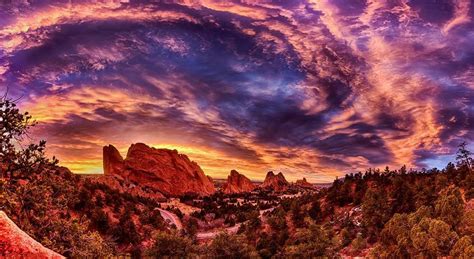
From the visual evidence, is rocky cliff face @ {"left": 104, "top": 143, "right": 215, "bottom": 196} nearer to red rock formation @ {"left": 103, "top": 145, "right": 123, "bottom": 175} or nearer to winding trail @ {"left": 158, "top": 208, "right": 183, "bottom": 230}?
red rock formation @ {"left": 103, "top": 145, "right": 123, "bottom": 175}

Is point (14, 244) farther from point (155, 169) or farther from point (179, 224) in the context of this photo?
point (155, 169)

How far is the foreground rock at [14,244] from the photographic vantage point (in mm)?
5191

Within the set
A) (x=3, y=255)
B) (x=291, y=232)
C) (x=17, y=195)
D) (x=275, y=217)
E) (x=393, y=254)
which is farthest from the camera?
(x=275, y=217)

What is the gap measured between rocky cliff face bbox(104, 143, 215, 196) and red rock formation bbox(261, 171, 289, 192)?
42.9 m

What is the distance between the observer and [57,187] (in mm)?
14641

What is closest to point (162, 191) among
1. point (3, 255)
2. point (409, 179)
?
point (409, 179)

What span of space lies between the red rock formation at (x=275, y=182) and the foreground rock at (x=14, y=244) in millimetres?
149322

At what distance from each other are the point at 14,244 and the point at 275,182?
157m

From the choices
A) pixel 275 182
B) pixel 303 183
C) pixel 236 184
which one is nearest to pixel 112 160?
pixel 236 184

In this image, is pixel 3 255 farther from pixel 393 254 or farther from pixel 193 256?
pixel 193 256

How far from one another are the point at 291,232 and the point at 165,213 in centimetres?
2792

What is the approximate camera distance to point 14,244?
527 centimetres

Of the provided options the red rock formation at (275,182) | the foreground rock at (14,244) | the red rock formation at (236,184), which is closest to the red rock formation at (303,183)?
the red rock formation at (275,182)

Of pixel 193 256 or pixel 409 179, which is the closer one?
pixel 193 256
